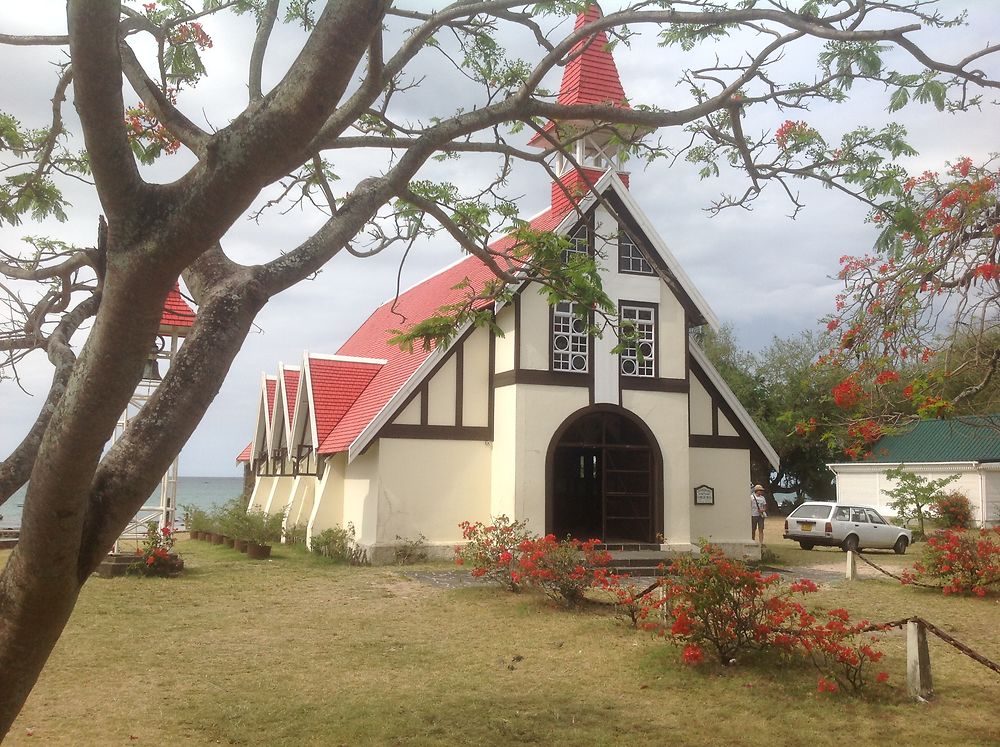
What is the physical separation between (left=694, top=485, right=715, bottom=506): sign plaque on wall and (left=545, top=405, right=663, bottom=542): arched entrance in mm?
1299

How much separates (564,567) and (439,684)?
425 centimetres

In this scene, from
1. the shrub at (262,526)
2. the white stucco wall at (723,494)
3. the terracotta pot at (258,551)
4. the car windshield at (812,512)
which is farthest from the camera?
the car windshield at (812,512)

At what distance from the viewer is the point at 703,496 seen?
2016cm

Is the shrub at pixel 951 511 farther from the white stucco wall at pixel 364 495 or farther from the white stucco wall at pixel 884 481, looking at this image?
the white stucco wall at pixel 364 495

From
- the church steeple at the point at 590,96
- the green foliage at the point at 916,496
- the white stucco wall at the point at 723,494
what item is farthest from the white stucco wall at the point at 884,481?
the church steeple at the point at 590,96

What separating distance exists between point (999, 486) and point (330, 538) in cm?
2820

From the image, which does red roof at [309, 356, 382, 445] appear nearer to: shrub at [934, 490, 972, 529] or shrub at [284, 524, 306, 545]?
shrub at [284, 524, 306, 545]

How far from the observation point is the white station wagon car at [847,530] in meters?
24.7

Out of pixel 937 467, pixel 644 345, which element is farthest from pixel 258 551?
pixel 937 467

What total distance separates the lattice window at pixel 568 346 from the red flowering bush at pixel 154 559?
8.89 meters

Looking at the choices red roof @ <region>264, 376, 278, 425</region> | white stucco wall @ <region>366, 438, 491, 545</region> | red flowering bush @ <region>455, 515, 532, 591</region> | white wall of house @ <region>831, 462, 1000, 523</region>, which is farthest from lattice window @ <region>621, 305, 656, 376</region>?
white wall of house @ <region>831, 462, 1000, 523</region>

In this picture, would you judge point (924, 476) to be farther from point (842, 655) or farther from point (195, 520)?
point (842, 655)

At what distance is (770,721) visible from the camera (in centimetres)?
702

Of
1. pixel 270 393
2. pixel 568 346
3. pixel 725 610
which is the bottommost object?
pixel 725 610
